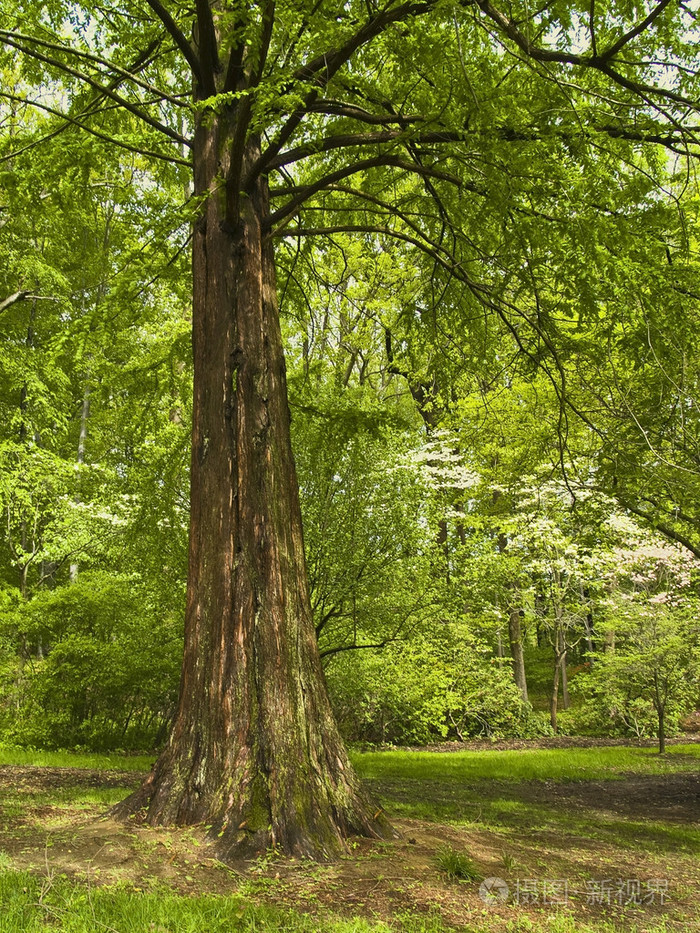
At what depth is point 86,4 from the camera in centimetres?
525

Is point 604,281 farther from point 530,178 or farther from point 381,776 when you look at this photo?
point 381,776

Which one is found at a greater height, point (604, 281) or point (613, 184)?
point (613, 184)

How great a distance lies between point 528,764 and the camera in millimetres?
10742

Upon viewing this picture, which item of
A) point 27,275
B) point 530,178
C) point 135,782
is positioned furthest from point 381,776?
point 27,275

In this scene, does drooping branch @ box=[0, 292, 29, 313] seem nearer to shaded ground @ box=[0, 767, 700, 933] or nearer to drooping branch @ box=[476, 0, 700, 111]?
shaded ground @ box=[0, 767, 700, 933]

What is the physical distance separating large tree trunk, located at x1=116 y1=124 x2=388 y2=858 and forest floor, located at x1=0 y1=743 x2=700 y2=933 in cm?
24

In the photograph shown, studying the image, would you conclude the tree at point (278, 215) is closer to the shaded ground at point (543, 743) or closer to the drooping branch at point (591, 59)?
the drooping branch at point (591, 59)

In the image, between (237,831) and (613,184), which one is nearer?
(237,831)

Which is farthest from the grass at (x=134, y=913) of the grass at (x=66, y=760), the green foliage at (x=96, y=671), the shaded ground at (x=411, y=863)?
the green foliage at (x=96, y=671)

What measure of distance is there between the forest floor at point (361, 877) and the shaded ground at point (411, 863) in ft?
0.03

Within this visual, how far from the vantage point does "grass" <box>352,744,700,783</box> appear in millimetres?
9273

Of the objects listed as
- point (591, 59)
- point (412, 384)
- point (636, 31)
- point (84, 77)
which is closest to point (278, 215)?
point (84, 77)

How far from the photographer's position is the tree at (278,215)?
147 inches

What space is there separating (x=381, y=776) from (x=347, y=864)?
550 centimetres
